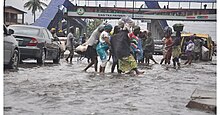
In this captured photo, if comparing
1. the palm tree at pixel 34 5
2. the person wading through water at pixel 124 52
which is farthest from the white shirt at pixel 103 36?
the palm tree at pixel 34 5

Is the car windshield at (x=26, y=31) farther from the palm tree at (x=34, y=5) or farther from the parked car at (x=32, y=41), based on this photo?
the palm tree at (x=34, y=5)

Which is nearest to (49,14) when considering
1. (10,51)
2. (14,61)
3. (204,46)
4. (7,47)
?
(204,46)

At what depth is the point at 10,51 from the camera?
1122 cm

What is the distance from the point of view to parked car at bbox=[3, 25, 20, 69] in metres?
10.9

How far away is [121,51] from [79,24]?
45.7 m

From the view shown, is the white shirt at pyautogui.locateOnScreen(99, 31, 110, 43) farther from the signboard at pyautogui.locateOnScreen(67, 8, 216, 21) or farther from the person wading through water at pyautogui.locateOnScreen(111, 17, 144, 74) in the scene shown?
the signboard at pyautogui.locateOnScreen(67, 8, 216, 21)

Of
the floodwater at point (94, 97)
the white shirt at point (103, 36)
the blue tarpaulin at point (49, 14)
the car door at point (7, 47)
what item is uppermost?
the blue tarpaulin at point (49, 14)

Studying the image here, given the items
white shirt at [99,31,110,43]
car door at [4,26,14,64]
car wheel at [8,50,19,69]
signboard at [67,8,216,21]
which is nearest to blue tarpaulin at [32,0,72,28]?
signboard at [67,8,216,21]

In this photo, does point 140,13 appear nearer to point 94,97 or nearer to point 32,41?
point 32,41

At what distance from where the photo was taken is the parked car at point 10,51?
1086cm

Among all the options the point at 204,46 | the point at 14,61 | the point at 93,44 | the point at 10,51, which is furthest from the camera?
the point at 204,46

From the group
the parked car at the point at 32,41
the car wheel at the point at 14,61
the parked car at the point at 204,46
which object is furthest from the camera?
the parked car at the point at 204,46

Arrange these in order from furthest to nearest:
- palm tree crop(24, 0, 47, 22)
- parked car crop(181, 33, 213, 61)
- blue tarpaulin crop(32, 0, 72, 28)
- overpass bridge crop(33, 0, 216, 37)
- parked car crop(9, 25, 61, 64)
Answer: palm tree crop(24, 0, 47, 22)
overpass bridge crop(33, 0, 216, 37)
blue tarpaulin crop(32, 0, 72, 28)
parked car crop(181, 33, 213, 61)
parked car crop(9, 25, 61, 64)

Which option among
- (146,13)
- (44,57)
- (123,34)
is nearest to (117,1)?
(146,13)
